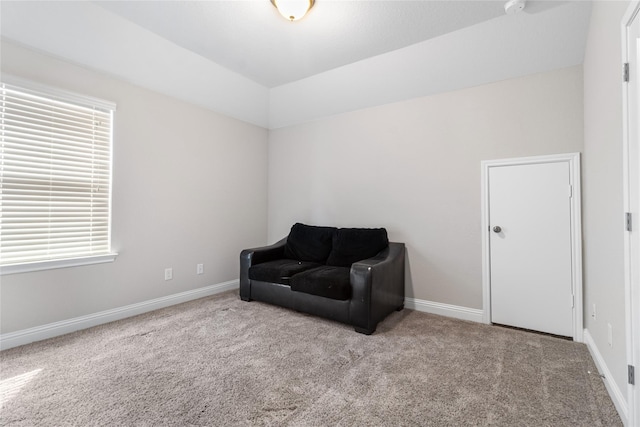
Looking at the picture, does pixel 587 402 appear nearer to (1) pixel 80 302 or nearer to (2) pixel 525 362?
(2) pixel 525 362

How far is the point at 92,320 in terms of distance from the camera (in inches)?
104

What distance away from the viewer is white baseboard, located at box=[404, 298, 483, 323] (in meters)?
2.88

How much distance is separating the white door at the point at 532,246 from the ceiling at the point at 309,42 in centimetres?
100

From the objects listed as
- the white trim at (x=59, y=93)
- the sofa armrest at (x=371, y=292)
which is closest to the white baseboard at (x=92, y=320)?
the white trim at (x=59, y=93)

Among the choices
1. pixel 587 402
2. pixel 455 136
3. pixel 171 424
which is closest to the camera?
pixel 171 424

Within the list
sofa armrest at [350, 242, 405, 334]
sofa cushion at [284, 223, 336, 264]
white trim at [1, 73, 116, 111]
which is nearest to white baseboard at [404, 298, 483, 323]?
sofa armrest at [350, 242, 405, 334]

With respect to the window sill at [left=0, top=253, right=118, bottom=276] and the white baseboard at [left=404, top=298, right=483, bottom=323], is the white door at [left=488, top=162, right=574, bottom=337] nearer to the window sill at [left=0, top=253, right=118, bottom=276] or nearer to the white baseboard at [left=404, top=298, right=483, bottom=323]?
the white baseboard at [left=404, top=298, right=483, bottom=323]

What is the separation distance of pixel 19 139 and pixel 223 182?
75.7 inches

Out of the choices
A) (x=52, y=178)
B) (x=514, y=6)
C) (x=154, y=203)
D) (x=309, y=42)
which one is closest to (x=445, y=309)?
(x=514, y=6)

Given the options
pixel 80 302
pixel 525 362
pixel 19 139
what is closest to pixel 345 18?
pixel 19 139

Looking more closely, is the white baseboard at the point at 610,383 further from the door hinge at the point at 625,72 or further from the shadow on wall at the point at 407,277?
the door hinge at the point at 625,72

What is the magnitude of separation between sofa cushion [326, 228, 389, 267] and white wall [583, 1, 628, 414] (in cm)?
172

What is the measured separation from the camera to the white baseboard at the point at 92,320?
2236 mm

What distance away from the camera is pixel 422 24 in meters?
2.49
